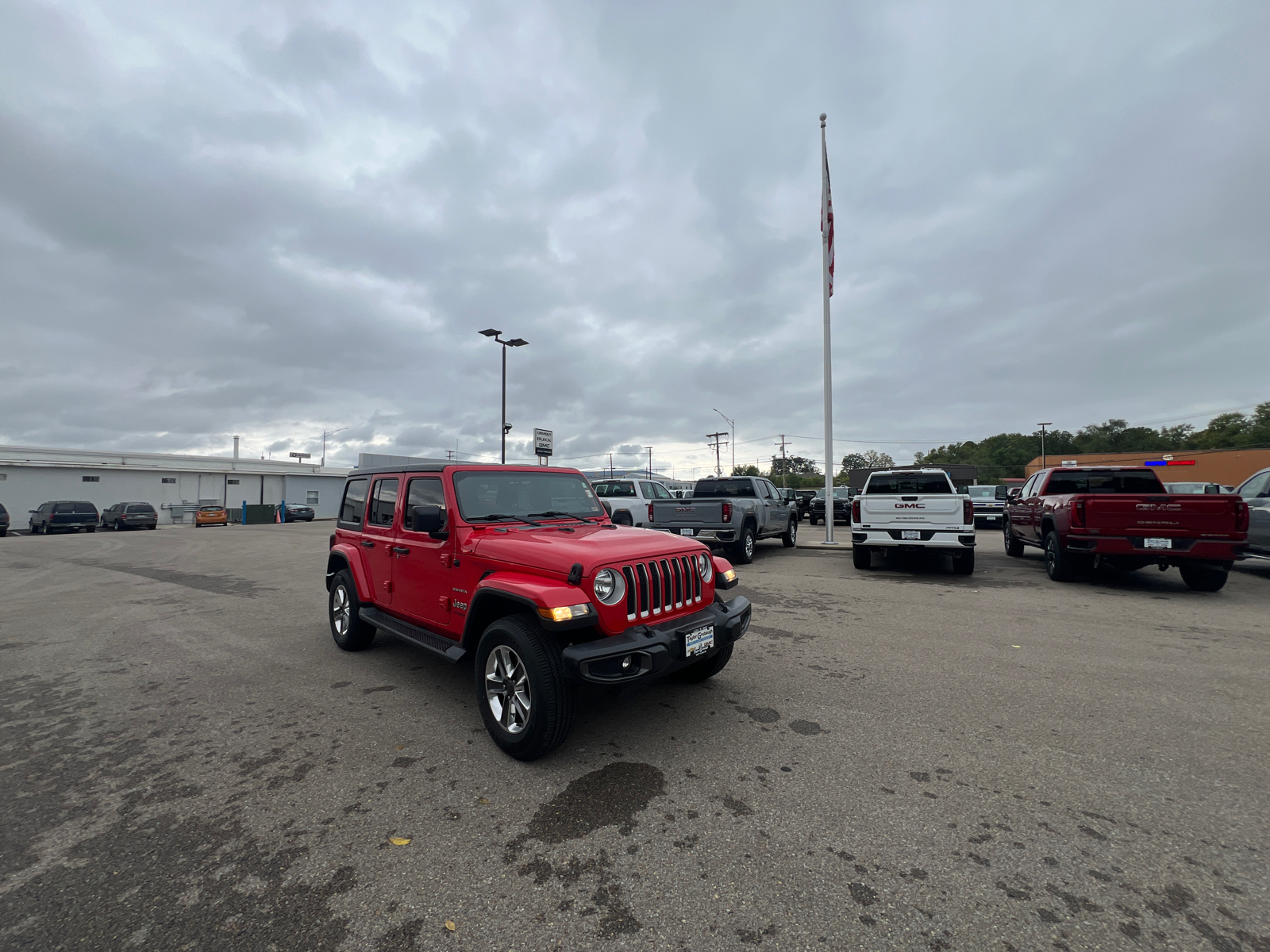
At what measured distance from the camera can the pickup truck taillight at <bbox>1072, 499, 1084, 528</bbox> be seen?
314 inches

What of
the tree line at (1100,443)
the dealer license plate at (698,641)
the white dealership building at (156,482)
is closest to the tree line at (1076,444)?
the tree line at (1100,443)

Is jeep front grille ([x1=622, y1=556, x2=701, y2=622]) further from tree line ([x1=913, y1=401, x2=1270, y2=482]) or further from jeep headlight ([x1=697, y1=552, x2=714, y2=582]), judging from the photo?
tree line ([x1=913, y1=401, x2=1270, y2=482])

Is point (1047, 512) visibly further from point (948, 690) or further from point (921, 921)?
point (921, 921)

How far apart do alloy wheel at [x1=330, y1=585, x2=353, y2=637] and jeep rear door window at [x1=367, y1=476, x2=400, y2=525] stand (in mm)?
915

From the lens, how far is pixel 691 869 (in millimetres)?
2330

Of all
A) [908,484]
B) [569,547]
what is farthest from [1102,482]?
[569,547]

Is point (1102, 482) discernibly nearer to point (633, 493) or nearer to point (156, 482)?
point (633, 493)

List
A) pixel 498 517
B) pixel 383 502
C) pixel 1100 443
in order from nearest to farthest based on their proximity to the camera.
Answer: pixel 498 517 < pixel 383 502 < pixel 1100 443

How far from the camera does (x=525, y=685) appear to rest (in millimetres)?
3328

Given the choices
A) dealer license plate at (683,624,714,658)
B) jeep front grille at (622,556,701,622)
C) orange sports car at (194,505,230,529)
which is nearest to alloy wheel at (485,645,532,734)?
jeep front grille at (622,556,701,622)

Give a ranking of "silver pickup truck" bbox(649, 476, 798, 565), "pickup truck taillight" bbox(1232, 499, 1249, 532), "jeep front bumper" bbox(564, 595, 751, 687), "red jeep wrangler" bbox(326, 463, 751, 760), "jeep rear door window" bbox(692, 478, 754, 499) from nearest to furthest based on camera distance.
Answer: "jeep front bumper" bbox(564, 595, 751, 687)
"red jeep wrangler" bbox(326, 463, 751, 760)
"pickup truck taillight" bbox(1232, 499, 1249, 532)
"silver pickup truck" bbox(649, 476, 798, 565)
"jeep rear door window" bbox(692, 478, 754, 499)

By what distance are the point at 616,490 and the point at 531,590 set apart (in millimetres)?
12208

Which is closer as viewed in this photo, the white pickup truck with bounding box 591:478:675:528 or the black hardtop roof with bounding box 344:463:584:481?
the black hardtop roof with bounding box 344:463:584:481

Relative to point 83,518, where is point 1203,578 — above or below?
below
